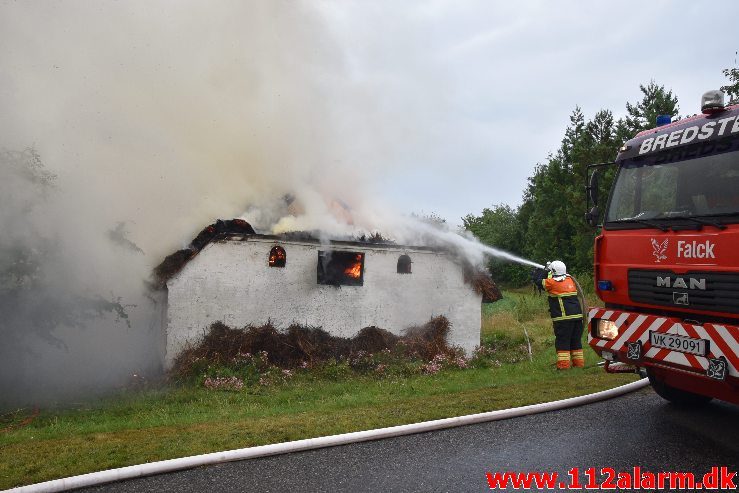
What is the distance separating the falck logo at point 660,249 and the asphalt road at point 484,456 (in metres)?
1.77

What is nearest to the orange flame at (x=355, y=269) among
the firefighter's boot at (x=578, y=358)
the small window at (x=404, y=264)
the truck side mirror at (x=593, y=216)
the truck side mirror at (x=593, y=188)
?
the small window at (x=404, y=264)

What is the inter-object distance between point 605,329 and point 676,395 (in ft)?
5.05

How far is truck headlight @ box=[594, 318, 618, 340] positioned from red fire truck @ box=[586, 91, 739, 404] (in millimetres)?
11

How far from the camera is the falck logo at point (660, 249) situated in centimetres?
495

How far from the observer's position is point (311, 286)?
40.4 feet

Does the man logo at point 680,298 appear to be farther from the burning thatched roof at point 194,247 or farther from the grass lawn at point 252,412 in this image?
the burning thatched roof at point 194,247

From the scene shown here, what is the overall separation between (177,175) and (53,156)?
3.01m

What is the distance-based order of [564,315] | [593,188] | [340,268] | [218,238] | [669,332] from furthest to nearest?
1. [340,268]
2. [218,238]
3. [564,315]
4. [593,188]
5. [669,332]

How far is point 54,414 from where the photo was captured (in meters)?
9.09

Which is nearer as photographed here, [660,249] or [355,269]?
[660,249]

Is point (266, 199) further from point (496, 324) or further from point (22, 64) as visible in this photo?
point (496, 324)

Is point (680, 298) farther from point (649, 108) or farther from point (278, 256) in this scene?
point (649, 108)

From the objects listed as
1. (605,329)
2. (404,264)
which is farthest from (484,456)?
(404,264)

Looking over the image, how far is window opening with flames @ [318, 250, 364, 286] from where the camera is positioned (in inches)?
484
